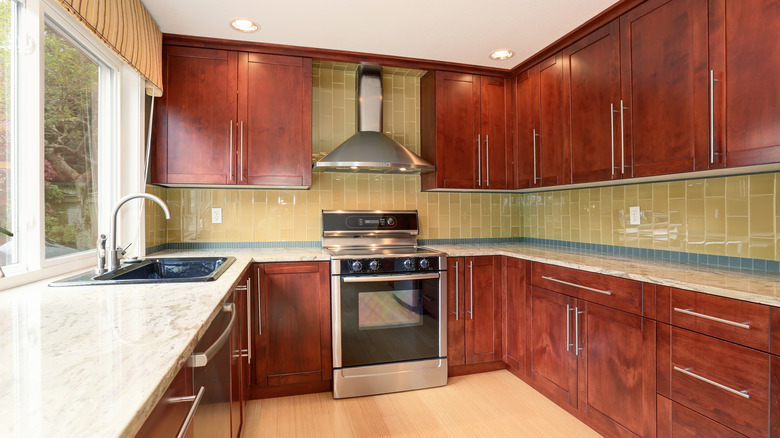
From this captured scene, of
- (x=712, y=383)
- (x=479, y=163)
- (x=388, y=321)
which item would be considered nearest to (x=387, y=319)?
(x=388, y=321)

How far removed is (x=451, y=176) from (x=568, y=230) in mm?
976

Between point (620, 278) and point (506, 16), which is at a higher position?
point (506, 16)

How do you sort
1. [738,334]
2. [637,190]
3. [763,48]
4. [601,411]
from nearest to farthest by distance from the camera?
[738,334], [763,48], [601,411], [637,190]

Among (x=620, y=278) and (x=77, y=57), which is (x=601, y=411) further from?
(x=77, y=57)

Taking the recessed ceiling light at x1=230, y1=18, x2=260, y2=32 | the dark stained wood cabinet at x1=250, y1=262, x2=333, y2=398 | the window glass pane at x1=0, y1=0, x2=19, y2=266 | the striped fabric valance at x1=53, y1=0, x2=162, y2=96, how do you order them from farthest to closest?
the dark stained wood cabinet at x1=250, y1=262, x2=333, y2=398 → the recessed ceiling light at x1=230, y1=18, x2=260, y2=32 → the striped fabric valance at x1=53, y1=0, x2=162, y2=96 → the window glass pane at x1=0, y1=0, x2=19, y2=266

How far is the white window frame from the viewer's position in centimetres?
148

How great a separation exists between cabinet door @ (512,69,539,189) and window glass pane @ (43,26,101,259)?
8.94 feet

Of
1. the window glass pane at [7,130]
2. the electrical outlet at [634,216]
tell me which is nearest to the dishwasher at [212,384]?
the window glass pane at [7,130]

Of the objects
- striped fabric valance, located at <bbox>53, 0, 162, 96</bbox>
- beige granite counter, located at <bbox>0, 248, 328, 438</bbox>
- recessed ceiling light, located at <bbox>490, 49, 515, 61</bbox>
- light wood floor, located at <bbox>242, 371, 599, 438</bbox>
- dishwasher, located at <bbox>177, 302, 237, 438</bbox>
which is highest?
recessed ceiling light, located at <bbox>490, 49, 515, 61</bbox>

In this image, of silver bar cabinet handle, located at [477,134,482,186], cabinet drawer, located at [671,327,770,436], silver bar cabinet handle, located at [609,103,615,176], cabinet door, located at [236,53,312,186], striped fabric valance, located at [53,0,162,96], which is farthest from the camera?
silver bar cabinet handle, located at [477,134,482,186]

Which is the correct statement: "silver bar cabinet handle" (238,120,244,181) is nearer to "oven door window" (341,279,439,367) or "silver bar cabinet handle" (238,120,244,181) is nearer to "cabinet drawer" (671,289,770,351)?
"oven door window" (341,279,439,367)

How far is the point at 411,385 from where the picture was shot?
250 cm

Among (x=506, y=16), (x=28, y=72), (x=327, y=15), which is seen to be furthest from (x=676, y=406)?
(x=28, y=72)

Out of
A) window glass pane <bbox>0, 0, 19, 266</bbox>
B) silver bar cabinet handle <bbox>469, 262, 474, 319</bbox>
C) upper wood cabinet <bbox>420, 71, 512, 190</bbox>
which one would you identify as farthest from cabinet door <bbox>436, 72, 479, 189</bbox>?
window glass pane <bbox>0, 0, 19, 266</bbox>
